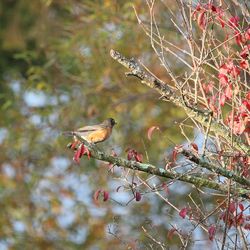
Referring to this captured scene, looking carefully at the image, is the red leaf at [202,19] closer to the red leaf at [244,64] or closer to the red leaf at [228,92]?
the red leaf at [244,64]

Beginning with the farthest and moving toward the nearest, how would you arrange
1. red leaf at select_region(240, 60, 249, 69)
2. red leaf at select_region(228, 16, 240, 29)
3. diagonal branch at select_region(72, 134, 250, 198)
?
red leaf at select_region(228, 16, 240, 29)
red leaf at select_region(240, 60, 249, 69)
diagonal branch at select_region(72, 134, 250, 198)

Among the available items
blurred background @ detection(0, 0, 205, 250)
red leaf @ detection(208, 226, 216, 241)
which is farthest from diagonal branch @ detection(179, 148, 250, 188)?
blurred background @ detection(0, 0, 205, 250)

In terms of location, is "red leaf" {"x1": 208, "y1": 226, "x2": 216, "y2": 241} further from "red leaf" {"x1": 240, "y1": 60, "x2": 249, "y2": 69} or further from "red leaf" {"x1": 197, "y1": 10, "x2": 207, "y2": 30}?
"red leaf" {"x1": 197, "y1": 10, "x2": 207, "y2": 30}

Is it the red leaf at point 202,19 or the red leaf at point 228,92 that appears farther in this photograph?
the red leaf at point 202,19

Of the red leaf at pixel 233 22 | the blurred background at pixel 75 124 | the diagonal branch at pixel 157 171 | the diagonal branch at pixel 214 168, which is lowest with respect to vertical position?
the blurred background at pixel 75 124

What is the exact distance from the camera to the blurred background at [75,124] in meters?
11.7

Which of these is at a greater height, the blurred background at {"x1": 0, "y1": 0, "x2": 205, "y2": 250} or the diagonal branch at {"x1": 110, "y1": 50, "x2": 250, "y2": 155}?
the diagonal branch at {"x1": 110, "y1": 50, "x2": 250, "y2": 155}

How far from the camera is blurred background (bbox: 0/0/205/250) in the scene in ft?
38.4

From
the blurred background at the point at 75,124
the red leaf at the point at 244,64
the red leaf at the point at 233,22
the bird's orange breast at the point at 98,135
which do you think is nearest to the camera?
the red leaf at the point at 244,64

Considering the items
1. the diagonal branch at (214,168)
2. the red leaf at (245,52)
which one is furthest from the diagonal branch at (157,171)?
the red leaf at (245,52)

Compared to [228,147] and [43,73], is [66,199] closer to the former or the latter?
[43,73]

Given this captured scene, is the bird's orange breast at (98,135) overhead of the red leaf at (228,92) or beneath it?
beneath

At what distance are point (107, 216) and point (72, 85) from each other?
1930 mm

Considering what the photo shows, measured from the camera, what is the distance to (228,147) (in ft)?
15.2
